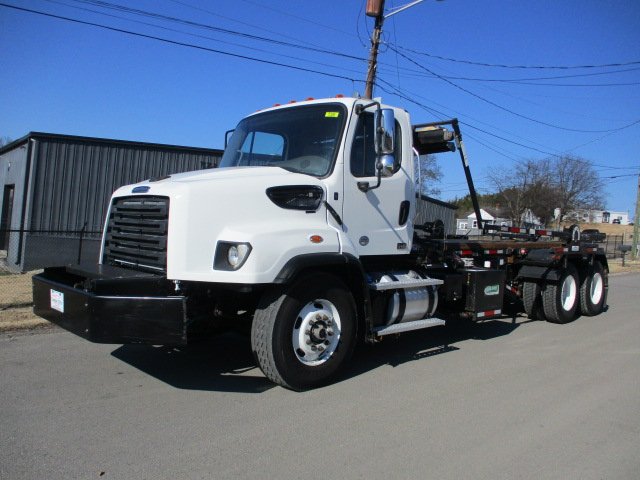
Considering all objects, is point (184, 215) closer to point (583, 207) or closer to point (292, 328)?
point (292, 328)

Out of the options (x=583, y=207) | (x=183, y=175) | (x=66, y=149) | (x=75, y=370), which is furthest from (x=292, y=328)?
(x=583, y=207)

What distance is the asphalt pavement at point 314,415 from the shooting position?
11.6 ft

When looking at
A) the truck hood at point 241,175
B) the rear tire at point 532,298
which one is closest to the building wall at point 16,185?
the truck hood at point 241,175

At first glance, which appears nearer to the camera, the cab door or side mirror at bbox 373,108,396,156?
side mirror at bbox 373,108,396,156

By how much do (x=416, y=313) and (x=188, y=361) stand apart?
8.53 feet

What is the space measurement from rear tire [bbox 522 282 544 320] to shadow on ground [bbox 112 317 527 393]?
4.83ft

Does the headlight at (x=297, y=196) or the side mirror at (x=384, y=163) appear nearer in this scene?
the headlight at (x=297, y=196)

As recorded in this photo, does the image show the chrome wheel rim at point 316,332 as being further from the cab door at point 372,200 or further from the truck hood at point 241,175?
the truck hood at point 241,175

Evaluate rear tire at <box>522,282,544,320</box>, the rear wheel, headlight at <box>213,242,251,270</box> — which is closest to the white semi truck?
headlight at <box>213,242,251,270</box>

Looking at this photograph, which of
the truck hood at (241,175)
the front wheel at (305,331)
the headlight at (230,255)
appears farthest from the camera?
the truck hood at (241,175)

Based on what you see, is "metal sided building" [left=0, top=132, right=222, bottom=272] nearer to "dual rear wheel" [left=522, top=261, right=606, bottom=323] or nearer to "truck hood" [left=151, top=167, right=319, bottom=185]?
"truck hood" [left=151, top=167, right=319, bottom=185]

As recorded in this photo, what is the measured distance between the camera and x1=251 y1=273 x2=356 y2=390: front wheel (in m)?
4.70

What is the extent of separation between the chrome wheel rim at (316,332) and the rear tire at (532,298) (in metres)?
5.09

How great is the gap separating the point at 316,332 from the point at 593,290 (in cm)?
754
